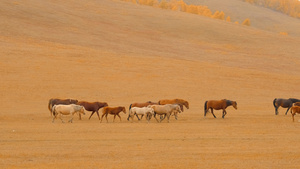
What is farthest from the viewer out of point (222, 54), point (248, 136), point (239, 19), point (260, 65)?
point (239, 19)

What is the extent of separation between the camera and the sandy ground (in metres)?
14.2

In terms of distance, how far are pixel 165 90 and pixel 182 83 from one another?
3688 millimetres

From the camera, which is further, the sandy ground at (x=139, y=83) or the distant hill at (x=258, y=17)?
the distant hill at (x=258, y=17)

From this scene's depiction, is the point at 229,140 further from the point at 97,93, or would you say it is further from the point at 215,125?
the point at 97,93

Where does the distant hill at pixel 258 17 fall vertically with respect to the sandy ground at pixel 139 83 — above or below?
above

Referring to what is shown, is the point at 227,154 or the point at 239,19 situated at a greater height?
the point at 239,19

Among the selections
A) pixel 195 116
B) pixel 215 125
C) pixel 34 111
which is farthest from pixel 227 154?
pixel 34 111

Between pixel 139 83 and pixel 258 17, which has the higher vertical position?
pixel 258 17

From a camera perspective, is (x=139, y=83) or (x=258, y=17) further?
(x=258, y=17)

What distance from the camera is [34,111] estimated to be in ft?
94.0

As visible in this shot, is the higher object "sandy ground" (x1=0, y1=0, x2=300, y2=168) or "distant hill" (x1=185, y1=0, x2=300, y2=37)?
"distant hill" (x1=185, y1=0, x2=300, y2=37)

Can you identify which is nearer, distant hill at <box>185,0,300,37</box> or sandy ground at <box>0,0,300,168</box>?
sandy ground at <box>0,0,300,168</box>

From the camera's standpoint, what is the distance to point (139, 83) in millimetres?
41594

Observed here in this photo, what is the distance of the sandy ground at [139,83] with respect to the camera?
14.2 metres
